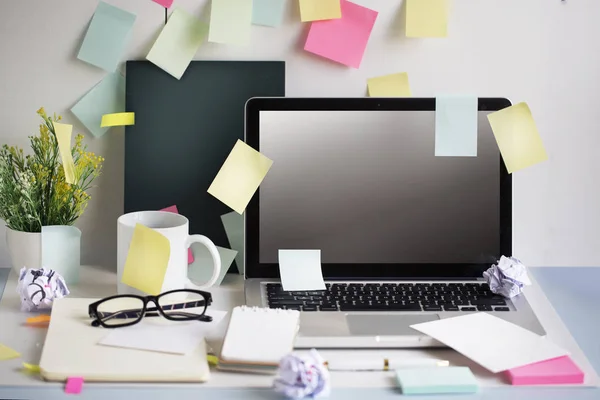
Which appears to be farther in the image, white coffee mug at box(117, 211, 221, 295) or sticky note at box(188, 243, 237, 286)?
sticky note at box(188, 243, 237, 286)

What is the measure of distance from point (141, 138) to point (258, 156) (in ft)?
0.71

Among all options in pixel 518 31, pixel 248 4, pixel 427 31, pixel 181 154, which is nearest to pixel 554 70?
pixel 518 31

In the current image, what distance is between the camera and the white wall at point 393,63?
121 centimetres

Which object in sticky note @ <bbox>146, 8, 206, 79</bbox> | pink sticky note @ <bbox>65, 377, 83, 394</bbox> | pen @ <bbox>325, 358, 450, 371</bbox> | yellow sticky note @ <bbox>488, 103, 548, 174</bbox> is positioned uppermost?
sticky note @ <bbox>146, 8, 206, 79</bbox>

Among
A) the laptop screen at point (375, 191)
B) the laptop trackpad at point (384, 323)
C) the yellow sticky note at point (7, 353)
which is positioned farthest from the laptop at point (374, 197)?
the yellow sticky note at point (7, 353)

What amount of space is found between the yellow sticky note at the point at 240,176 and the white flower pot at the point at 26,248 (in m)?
0.26

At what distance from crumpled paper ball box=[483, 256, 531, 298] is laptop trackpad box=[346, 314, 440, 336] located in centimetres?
13

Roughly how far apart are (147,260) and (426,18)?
0.57m

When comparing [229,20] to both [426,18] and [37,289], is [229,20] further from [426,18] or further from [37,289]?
[37,289]

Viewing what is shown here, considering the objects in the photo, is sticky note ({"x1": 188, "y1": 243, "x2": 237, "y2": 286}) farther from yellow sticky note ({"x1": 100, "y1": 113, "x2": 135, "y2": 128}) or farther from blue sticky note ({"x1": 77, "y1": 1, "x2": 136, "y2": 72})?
blue sticky note ({"x1": 77, "y1": 1, "x2": 136, "y2": 72})

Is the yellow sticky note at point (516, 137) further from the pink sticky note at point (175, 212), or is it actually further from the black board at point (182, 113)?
the pink sticky note at point (175, 212)

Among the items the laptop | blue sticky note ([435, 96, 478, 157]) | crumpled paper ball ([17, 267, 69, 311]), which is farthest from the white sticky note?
crumpled paper ball ([17, 267, 69, 311])

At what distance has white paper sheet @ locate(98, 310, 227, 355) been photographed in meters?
0.87

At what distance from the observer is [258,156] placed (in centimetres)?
111
